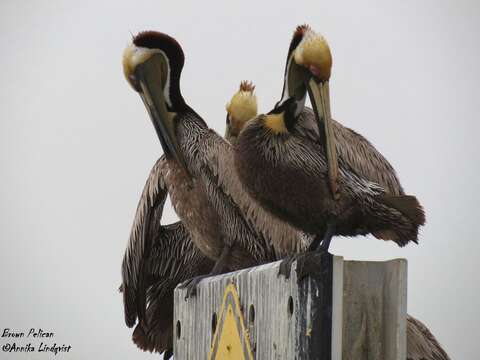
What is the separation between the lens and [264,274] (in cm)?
342

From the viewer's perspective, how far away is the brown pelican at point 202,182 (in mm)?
5992

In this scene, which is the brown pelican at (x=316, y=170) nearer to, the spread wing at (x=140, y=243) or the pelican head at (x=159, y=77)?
the pelican head at (x=159, y=77)

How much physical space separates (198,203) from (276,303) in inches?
111

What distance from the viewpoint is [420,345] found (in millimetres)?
4805

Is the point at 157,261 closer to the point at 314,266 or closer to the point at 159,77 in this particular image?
the point at 159,77

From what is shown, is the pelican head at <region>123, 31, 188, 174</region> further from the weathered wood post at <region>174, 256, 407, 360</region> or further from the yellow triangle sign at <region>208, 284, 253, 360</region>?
the weathered wood post at <region>174, 256, 407, 360</region>

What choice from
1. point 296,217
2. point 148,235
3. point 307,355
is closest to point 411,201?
point 296,217

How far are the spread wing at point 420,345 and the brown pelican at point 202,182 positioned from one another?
1.24 m

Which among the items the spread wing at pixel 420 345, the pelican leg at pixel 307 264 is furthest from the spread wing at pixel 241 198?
the pelican leg at pixel 307 264

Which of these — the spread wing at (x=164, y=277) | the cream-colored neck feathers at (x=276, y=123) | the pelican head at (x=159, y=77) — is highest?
the pelican head at (x=159, y=77)

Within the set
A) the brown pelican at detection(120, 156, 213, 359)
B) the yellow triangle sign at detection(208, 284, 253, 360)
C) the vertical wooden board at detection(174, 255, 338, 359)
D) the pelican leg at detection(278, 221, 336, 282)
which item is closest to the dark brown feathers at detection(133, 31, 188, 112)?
the brown pelican at detection(120, 156, 213, 359)

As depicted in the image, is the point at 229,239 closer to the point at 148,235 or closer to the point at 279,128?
the point at 148,235

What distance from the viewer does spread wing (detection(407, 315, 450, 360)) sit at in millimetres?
4738

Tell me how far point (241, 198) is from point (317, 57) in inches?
49.6
